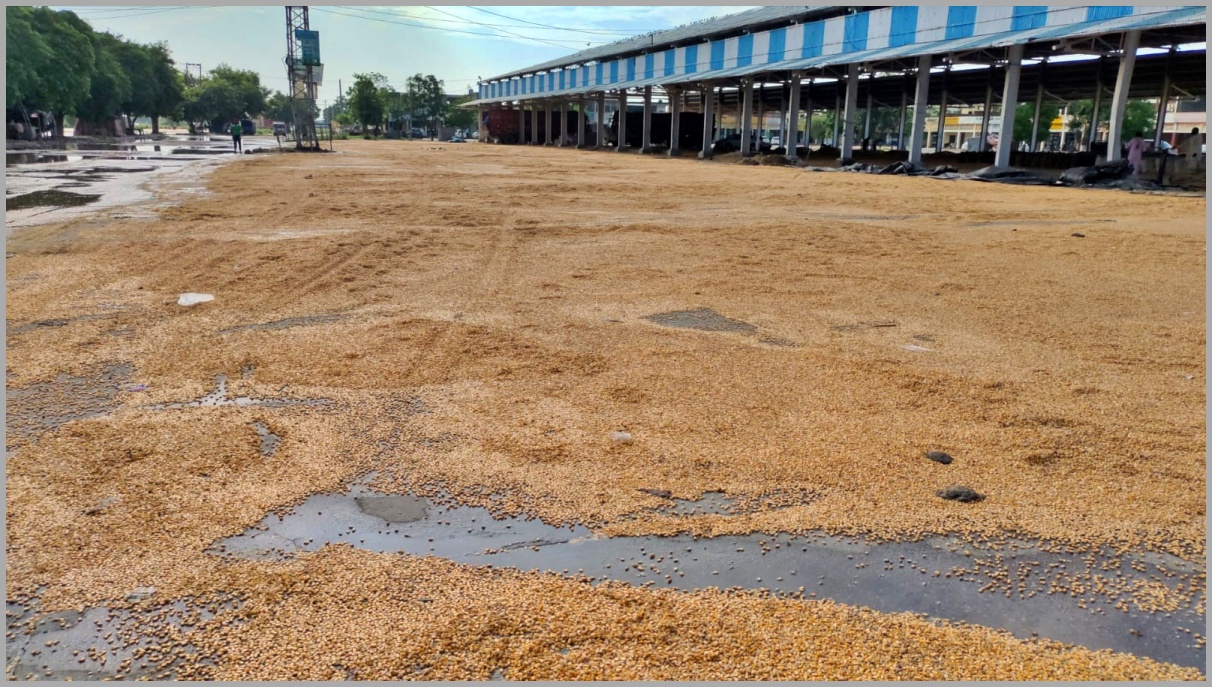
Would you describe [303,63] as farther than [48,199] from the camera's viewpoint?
Yes

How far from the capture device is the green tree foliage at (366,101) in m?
82.2

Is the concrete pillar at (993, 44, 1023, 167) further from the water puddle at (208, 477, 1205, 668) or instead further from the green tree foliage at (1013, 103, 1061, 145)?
the green tree foliage at (1013, 103, 1061, 145)

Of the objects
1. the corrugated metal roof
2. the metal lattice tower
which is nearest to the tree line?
the corrugated metal roof

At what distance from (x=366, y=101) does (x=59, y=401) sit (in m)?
86.3

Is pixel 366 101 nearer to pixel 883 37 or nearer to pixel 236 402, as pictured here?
pixel 883 37

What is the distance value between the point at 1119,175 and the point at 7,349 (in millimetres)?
24218

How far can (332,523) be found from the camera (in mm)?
3129

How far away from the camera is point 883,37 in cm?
2877

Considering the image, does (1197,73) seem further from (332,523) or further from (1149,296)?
(332,523)

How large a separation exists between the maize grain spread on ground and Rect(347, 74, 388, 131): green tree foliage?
79966 mm

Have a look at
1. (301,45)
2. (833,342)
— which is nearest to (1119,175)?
(833,342)

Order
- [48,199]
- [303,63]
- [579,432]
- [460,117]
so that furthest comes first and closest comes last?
[460,117] → [303,63] → [48,199] → [579,432]

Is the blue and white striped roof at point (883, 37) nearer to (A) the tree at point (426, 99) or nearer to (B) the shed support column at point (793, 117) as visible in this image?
(B) the shed support column at point (793, 117)

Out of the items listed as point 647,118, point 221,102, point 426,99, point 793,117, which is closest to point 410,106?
point 426,99
